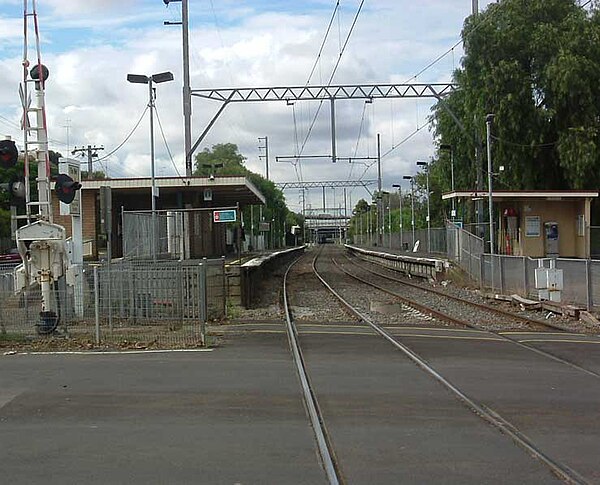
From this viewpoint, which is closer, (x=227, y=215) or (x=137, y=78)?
(x=227, y=215)

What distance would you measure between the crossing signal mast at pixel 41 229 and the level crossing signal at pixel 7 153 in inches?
26.0

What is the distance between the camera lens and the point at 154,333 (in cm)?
1562

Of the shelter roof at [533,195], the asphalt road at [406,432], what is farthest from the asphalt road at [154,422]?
the shelter roof at [533,195]

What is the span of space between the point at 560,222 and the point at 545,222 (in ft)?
3.46

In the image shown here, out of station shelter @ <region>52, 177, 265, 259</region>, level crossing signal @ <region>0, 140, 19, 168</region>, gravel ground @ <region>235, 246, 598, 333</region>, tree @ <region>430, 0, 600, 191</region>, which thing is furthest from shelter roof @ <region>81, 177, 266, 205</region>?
level crossing signal @ <region>0, 140, 19, 168</region>

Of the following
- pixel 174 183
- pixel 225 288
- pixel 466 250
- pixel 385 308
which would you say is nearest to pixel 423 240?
pixel 466 250

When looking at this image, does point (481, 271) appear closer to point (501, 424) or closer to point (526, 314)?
point (526, 314)

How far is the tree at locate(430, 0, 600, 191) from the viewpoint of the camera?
43062mm

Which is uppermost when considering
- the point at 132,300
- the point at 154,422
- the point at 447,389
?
the point at 132,300

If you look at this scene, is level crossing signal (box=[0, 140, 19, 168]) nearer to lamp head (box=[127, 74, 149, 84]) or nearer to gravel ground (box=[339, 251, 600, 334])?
gravel ground (box=[339, 251, 600, 334])

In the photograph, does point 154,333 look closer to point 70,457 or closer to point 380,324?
point 380,324

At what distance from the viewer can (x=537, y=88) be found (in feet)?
149

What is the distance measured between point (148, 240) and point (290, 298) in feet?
17.9

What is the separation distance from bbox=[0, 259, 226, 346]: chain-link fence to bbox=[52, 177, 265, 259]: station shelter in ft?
44.2
